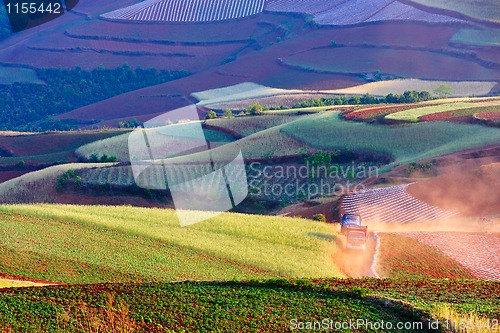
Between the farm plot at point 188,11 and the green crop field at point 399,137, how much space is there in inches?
3198

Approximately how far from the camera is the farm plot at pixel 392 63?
92188 mm

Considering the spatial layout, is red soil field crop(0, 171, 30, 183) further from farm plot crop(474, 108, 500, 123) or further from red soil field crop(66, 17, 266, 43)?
red soil field crop(66, 17, 266, 43)

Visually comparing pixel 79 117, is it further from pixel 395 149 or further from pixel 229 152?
pixel 395 149

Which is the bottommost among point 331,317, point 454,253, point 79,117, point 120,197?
point 79,117

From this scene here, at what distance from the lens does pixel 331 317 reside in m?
23.2

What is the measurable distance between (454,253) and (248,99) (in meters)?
59.1

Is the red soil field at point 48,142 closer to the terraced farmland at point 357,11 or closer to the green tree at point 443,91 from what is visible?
the green tree at point 443,91

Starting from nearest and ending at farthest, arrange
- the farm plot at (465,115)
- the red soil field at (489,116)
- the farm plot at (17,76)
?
the red soil field at (489,116) → the farm plot at (465,115) → the farm plot at (17,76)

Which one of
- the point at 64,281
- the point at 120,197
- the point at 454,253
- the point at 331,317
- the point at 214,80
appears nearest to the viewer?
the point at 331,317

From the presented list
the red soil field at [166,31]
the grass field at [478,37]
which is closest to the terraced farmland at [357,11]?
the grass field at [478,37]

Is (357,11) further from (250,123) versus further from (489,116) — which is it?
(489,116)

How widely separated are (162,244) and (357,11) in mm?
91242

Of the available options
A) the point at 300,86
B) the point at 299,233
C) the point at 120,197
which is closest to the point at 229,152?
the point at 120,197

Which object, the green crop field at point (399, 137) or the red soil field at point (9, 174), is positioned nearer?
the green crop field at point (399, 137)
